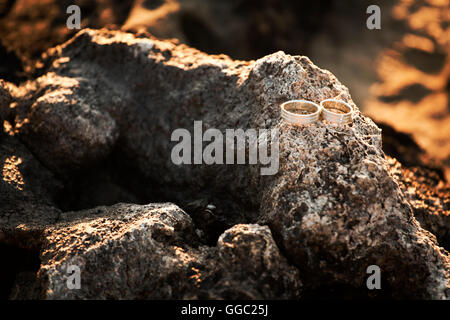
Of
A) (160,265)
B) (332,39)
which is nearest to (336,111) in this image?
(160,265)

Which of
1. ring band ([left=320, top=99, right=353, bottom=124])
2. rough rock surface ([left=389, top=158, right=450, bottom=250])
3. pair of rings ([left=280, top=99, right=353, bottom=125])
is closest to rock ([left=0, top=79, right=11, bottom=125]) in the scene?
pair of rings ([left=280, top=99, right=353, bottom=125])

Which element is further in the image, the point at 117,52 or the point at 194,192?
the point at 117,52

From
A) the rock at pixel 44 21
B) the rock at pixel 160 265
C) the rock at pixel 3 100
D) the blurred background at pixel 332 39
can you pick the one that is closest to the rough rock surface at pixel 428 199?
the blurred background at pixel 332 39

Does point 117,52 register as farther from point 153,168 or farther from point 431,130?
point 431,130

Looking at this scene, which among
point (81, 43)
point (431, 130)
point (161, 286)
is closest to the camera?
point (161, 286)

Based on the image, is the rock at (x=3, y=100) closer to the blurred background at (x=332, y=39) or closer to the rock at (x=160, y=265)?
the blurred background at (x=332, y=39)

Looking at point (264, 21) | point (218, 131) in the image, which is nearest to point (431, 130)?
point (264, 21)

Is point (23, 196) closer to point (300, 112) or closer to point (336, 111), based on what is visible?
point (300, 112)
